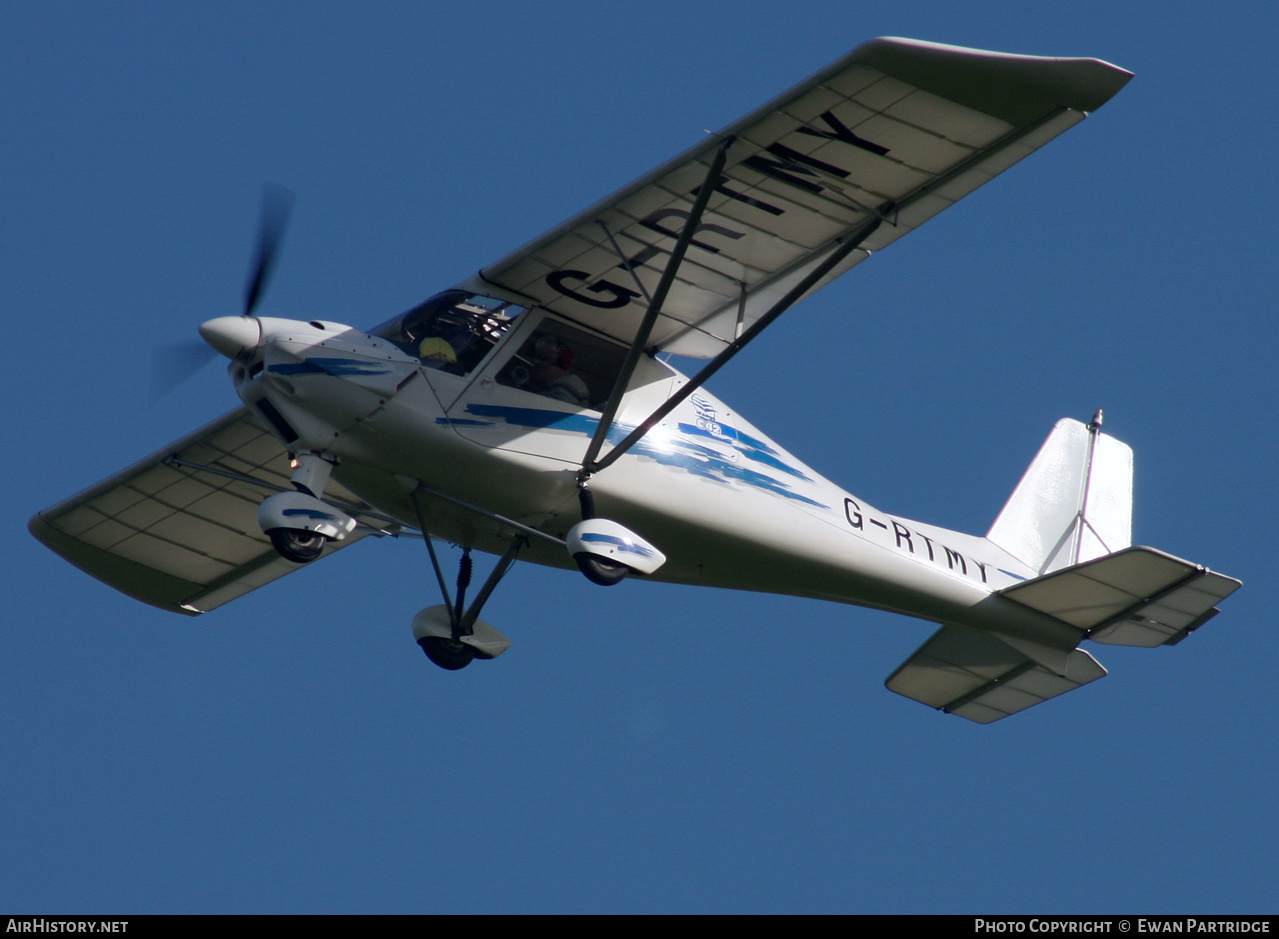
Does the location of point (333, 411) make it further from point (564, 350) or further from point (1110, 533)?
point (1110, 533)

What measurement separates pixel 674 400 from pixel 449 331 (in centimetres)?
178

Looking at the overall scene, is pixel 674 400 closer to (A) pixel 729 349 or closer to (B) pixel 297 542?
(A) pixel 729 349

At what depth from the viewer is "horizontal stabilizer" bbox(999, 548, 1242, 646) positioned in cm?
1345

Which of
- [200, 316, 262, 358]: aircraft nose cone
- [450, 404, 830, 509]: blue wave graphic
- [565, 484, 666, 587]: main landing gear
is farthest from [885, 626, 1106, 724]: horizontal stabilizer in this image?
[200, 316, 262, 358]: aircraft nose cone

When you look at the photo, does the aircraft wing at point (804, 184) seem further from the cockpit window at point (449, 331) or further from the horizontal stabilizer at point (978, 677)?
the horizontal stabilizer at point (978, 677)

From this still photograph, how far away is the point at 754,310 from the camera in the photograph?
522 inches

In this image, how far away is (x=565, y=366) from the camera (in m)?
13.0

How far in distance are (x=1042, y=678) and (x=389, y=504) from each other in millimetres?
6292

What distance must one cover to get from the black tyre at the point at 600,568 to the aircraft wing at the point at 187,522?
289 cm

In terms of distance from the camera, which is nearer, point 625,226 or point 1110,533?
point 625,226

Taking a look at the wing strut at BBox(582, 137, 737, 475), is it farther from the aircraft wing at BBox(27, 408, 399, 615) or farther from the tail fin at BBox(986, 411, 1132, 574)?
the tail fin at BBox(986, 411, 1132, 574)

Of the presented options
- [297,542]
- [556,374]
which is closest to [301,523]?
[297,542]

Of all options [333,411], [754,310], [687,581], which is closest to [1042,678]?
[687,581]
